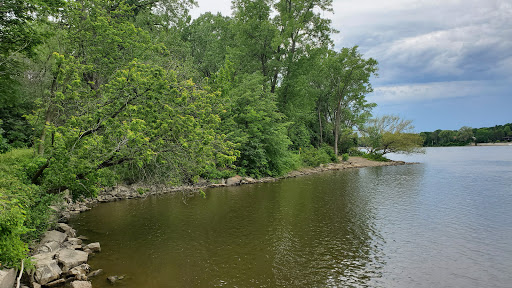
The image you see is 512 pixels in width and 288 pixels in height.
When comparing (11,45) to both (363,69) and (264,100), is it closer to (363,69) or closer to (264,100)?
(264,100)

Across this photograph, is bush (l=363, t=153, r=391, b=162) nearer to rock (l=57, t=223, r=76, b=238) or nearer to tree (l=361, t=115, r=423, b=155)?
tree (l=361, t=115, r=423, b=155)

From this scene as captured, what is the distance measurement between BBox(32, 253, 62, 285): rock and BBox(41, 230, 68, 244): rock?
1.84 meters

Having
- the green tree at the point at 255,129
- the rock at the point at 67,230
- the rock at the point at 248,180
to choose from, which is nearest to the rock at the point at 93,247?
the rock at the point at 67,230

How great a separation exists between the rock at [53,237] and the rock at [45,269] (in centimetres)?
184

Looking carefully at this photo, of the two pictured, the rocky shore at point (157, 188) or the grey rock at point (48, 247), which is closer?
the grey rock at point (48, 247)

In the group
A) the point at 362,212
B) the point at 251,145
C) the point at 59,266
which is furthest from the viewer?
the point at 251,145

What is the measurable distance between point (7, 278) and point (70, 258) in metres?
2.74

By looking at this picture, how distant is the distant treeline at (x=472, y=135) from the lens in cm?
13200

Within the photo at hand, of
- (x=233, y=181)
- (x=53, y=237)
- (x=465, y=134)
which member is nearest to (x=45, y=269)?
(x=53, y=237)

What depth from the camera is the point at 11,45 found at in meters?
14.9

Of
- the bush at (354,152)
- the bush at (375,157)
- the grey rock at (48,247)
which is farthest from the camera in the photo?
the bush at (354,152)

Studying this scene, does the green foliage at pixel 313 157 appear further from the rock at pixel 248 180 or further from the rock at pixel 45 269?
the rock at pixel 45 269

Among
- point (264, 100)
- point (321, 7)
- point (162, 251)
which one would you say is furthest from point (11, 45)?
point (321, 7)

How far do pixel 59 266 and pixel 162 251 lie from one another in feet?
12.0
